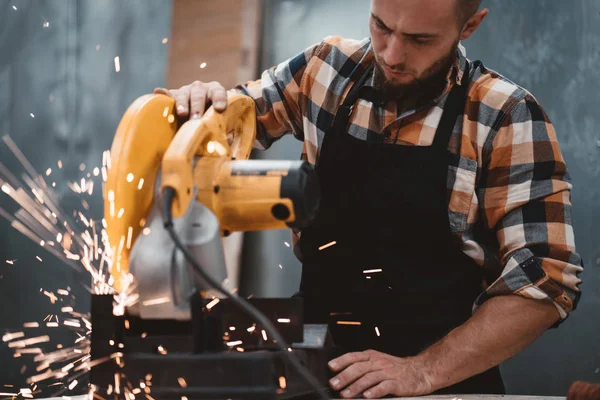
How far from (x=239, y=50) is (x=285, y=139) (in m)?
0.40

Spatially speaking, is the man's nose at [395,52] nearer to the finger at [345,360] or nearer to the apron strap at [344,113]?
the apron strap at [344,113]

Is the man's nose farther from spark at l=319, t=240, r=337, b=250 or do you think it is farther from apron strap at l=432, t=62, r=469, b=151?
spark at l=319, t=240, r=337, b=250

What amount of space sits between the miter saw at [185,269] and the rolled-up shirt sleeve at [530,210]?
0.57 m

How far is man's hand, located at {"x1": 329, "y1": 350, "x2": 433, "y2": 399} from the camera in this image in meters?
1.47

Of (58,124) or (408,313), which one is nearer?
(408,313)

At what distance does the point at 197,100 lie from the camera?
149 centimetres

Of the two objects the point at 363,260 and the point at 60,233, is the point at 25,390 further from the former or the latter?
the point at 363,260

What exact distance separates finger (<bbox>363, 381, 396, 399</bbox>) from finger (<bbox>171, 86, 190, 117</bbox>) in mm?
688

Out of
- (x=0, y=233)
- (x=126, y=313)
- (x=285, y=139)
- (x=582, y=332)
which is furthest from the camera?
(x=285, y=139)

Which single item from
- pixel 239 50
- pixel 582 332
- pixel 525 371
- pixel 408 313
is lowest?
pixel 525 371

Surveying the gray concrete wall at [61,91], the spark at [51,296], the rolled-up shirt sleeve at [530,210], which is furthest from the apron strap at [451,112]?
the spark at [51,296]

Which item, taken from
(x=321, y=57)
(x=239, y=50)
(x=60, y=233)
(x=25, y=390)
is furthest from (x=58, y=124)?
(x=321, y=57)

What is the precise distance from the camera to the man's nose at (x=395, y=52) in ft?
5.67

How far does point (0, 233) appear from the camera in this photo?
268 cm
